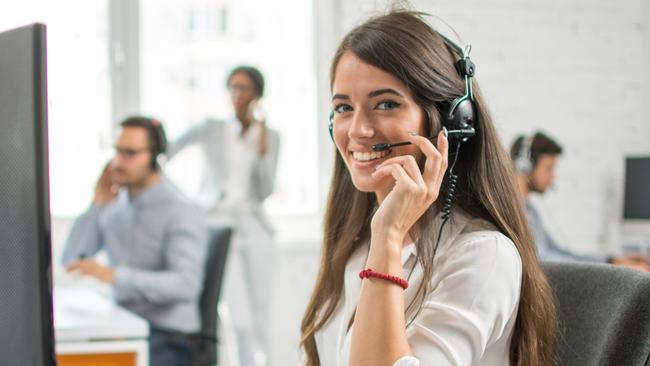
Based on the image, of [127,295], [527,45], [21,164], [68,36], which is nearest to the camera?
[21,164]

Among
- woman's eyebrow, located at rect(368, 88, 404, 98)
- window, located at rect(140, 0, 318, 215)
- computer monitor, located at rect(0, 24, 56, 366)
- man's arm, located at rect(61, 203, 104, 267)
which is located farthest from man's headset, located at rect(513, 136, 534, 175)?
computer monitor, located at rect(0, 24, 56, 366)

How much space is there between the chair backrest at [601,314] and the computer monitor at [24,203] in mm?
656

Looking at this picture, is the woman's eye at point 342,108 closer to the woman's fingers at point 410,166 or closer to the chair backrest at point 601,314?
the woman's fingers at point 410,166

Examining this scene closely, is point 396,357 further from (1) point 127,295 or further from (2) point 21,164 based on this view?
(1) point 127,295

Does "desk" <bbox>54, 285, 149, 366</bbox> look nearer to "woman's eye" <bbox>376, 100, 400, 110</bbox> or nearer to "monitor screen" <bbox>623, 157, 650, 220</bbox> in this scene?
"woman's eye" <bbox>376, 100, 400, 110</bbox>

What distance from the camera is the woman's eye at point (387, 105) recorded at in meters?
1.15

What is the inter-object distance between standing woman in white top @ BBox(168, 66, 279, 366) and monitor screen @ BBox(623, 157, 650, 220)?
1.94 meters

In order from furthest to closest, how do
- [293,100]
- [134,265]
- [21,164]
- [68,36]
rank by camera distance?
[293,100] < [68,36] < [134,265] < [21,164]

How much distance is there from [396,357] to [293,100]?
3295 millimetres

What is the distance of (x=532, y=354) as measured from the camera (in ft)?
3.54

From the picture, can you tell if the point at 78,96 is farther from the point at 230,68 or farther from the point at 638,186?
the point at 638,186

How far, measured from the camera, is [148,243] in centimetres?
257

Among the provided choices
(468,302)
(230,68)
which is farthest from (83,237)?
(468,302)

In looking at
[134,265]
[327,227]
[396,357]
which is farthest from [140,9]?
[396,357]
